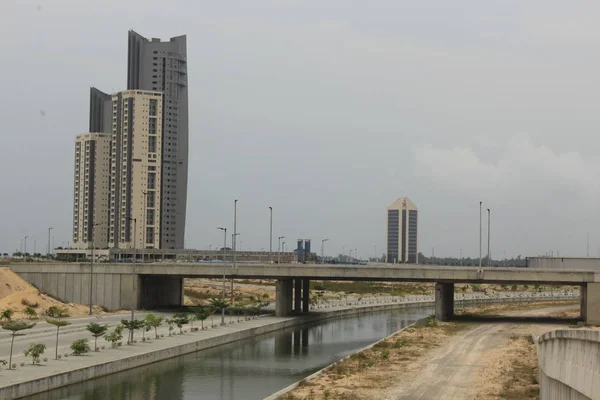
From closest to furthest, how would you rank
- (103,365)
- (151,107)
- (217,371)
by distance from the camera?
1. (103,365)
2. (217,371)
3. (151,107)

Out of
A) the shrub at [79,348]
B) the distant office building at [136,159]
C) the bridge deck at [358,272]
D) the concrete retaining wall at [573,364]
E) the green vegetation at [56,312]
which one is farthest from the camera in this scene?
the distant office building at [136,159]

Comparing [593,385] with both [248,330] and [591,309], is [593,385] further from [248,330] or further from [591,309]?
[591,309]

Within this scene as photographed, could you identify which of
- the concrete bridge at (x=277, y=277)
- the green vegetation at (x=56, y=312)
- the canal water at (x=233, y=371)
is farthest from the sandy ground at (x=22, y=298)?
the canal water at (x=233, y=371)

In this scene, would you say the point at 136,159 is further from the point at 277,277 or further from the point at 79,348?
the point at 79,348

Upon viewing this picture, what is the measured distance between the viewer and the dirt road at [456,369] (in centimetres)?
3972

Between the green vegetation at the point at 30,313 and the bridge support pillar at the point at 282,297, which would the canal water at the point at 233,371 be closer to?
the bridge support pillar at the point at 282,297

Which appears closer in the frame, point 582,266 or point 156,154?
point 582,266

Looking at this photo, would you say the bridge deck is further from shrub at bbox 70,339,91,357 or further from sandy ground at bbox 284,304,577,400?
shrub at bbox 70,339,91,357

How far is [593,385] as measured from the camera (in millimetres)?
18141

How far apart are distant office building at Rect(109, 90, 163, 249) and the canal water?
109 metres

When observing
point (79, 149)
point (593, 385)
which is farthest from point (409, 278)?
point (79, 149)

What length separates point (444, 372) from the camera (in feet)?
155

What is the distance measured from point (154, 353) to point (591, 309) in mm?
51143

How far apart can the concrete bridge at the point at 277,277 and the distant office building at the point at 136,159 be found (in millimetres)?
81706
